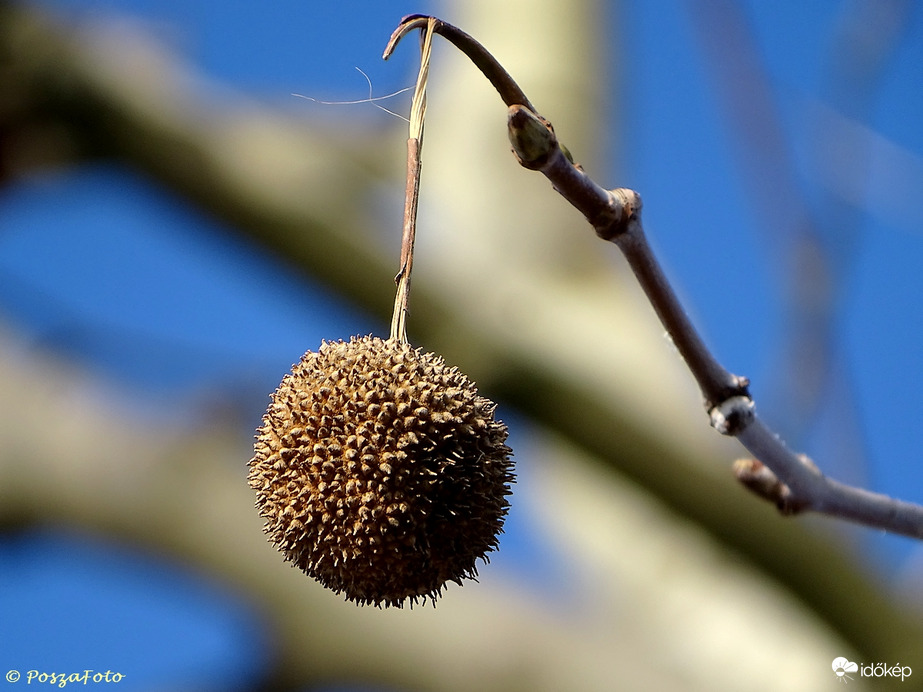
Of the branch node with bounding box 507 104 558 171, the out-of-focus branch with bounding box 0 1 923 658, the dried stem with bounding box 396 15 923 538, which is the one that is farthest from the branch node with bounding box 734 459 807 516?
the out-of-focus branch with bounding box 0 1 923 658

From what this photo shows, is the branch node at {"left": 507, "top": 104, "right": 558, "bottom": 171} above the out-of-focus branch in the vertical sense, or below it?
below

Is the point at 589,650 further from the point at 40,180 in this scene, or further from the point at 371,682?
the point at 40,180

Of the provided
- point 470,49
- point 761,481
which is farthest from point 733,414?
point 470,49

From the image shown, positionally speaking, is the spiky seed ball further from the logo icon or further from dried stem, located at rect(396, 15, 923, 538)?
the logo icon

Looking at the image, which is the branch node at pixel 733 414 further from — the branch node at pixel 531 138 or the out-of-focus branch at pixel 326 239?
the out-of-focus branch at pixel 326 239

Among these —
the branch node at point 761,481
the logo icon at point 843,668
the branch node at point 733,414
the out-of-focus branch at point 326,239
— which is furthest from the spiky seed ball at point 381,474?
the logo icon at point 843,668

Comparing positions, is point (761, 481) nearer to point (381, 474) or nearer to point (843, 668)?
point (381, 474)

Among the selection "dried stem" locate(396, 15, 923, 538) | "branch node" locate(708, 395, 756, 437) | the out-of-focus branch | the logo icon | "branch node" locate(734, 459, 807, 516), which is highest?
the out-of-focus branch

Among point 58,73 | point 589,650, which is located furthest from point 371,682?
point 58,73
